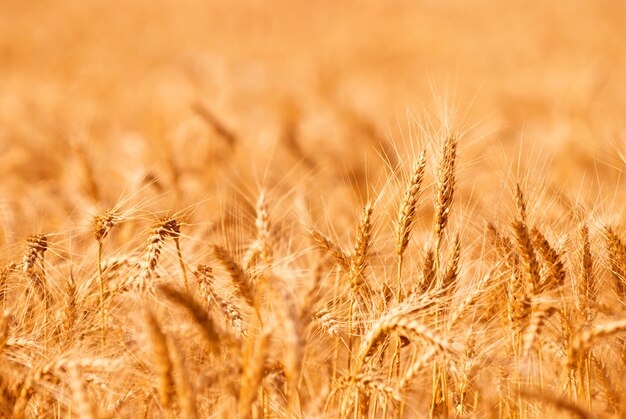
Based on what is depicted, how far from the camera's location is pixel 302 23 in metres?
Result: 16.5

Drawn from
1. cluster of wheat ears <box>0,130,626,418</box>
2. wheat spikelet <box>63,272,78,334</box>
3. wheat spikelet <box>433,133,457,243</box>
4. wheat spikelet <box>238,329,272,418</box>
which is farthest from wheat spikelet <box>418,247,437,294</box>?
wheat spikelet <box>63,272,78,334</box>

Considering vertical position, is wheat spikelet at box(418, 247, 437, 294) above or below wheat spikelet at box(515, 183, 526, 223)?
below

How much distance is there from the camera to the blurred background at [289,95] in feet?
13.7

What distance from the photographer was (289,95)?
8523 millimetres

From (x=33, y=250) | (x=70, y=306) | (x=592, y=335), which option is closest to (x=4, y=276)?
(x=33, y=250)

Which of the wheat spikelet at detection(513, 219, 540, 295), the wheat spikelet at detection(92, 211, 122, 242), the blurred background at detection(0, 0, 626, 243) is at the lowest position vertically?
the wheat spikelet at detection(513, 219, 540, 295)

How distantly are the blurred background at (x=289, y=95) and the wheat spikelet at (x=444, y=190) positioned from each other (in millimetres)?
153

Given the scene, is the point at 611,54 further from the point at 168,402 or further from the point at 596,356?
the point at 168,402

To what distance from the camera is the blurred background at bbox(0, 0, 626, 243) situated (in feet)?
13.7

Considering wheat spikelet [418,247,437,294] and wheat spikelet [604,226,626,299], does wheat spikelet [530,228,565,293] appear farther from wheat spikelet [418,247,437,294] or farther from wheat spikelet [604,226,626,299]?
wheat spikelet [418,247,437,294]

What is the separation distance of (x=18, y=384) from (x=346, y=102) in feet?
18.6

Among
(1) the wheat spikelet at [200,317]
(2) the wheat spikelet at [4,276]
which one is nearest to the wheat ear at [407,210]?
(1) the wheat spikelet at [200,317]

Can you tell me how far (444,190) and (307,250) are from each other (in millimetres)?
502

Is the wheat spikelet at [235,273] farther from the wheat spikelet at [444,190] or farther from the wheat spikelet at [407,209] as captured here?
the wheat spikelet at [444,190]
